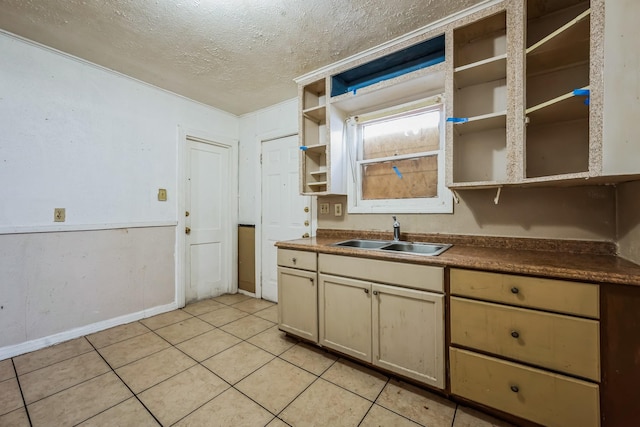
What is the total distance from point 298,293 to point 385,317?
769mm

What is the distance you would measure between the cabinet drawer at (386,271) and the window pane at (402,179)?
2.74 feet

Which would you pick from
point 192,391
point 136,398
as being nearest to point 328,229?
point 192,391

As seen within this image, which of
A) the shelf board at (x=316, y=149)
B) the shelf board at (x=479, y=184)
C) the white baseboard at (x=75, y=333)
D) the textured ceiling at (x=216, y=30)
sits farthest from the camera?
the shelf board at (x=316, y=149)

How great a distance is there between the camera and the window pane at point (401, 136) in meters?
2.19

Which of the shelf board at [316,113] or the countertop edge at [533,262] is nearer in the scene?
the countertop edge at [533,262]

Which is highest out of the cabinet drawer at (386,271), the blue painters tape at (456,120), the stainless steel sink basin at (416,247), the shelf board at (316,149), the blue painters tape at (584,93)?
the shelf board at (316,149)

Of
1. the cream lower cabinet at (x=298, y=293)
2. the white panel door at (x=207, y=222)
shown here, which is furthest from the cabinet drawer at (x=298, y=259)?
the white panel door at (x=207, y=222)

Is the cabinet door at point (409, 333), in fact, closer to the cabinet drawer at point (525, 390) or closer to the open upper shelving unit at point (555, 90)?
the cabinet drawer at point (525, 390)

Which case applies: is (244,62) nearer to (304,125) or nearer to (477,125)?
(304,125)

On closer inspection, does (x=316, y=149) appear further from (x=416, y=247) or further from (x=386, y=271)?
(x=386, y=271)

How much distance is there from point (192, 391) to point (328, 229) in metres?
1.70

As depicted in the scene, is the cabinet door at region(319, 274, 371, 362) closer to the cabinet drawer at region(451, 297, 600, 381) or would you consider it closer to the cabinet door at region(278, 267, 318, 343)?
the cabinet door at region(278, 267, 318, 343)

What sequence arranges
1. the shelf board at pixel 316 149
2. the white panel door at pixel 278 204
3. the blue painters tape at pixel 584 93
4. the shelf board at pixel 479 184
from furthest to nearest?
the white panel door at pixel 278 204 < the shelf board at pixel 316 149 < the shelf board at pixel 479 184 < the blue painters tape at pixel 584 93

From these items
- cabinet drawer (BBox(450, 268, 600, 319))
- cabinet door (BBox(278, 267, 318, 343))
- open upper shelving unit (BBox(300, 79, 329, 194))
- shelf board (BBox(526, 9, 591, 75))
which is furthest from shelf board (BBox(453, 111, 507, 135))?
cabinet door (BBox(278, 267, 318, 343))
